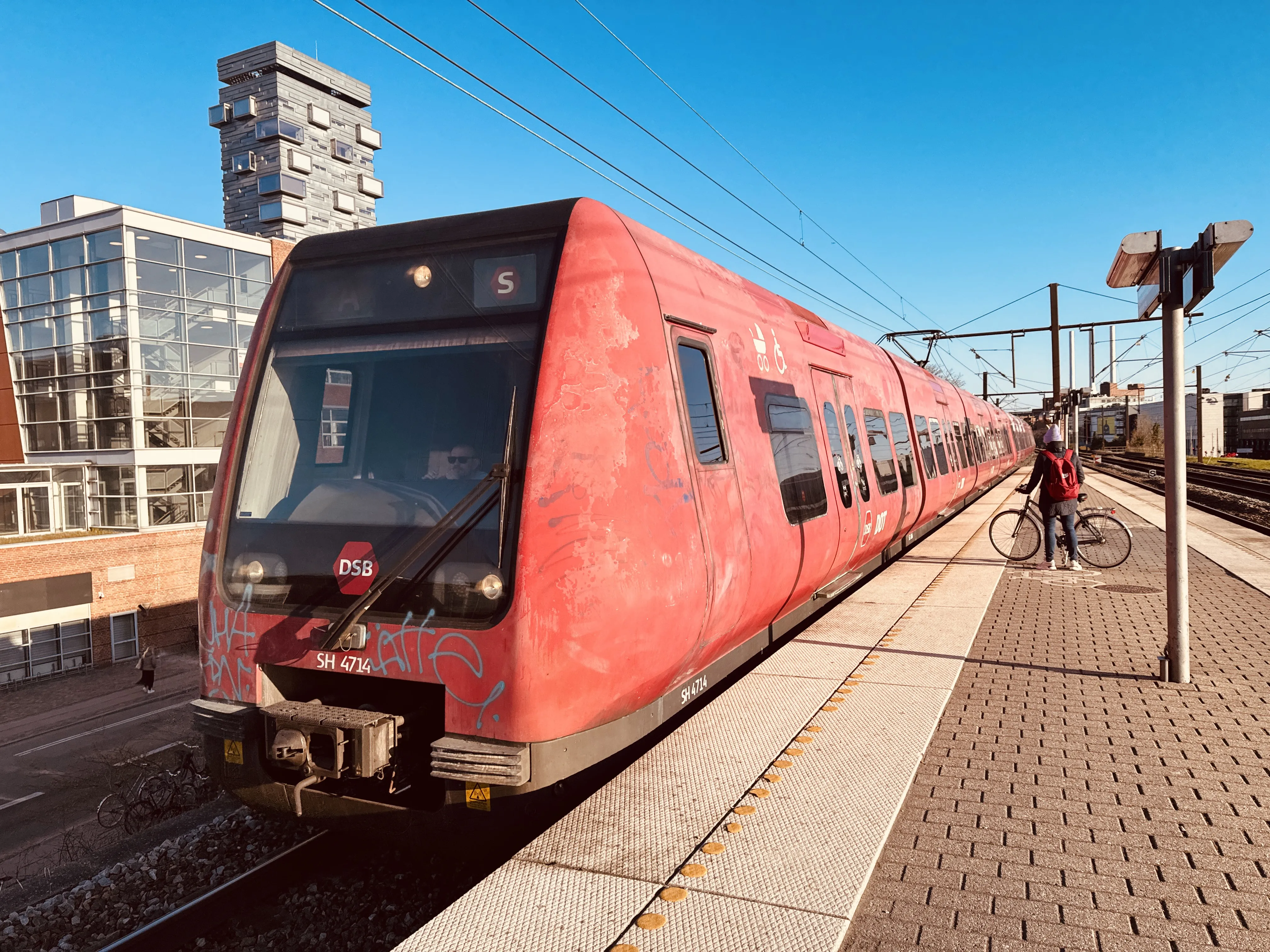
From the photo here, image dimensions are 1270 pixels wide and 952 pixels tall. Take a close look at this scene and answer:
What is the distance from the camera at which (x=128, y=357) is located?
1415 inches

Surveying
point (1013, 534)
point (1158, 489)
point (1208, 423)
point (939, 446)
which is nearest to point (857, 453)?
point (1013, 534)

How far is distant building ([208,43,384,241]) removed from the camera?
85.9m

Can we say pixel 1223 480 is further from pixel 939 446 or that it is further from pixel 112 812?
pixel 112 812

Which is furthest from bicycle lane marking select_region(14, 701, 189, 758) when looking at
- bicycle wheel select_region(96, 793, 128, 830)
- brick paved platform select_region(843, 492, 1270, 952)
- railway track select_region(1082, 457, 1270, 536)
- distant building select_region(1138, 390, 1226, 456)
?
distant building select_region(1138, 390, 1226, 456)

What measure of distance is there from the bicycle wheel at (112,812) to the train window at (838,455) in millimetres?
12867

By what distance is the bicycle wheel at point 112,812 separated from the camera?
14797 millimetres

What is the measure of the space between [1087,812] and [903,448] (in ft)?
24.5

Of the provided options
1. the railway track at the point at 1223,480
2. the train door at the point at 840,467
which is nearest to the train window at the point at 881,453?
the train door at the point at 840,467

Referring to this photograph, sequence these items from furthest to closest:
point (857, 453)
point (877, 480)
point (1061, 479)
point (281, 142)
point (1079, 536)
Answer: point (281, 142) < point (1079, 536) < point (1061, 479) < point (877, 480) < point (857, 453)

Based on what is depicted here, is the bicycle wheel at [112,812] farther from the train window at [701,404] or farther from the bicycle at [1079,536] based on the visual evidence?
the bicycle at [1079,536]

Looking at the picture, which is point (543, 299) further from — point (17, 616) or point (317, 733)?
point (17, 616)

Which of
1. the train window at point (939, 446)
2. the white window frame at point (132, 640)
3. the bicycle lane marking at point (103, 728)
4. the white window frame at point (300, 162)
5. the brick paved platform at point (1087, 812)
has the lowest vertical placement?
the bicycle lane marking at point (103, 728)

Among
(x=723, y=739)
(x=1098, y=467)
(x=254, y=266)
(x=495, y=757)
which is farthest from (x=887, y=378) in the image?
(x=1098, y=467)

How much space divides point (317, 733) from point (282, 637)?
0.48m
